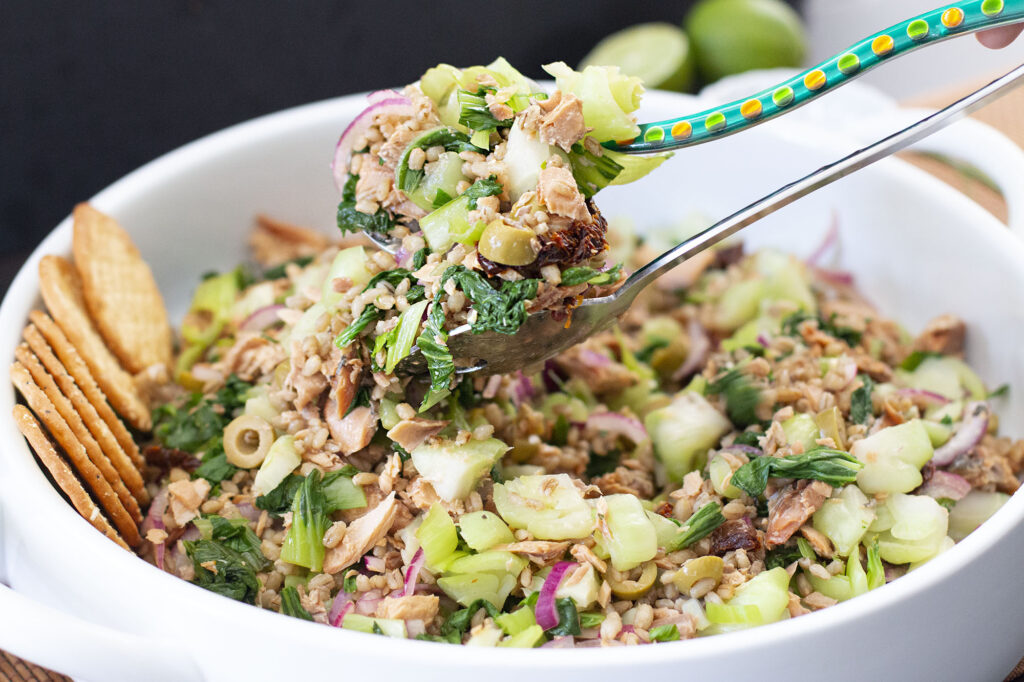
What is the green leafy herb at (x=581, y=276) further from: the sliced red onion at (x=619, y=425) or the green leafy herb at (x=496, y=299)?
the sliced red onion at (x=619, y=425)

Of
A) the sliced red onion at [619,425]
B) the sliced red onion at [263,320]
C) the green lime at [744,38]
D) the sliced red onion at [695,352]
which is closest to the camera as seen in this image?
the sliced red onion at [619,425]

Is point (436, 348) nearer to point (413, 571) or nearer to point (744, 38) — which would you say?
point (413, 571)

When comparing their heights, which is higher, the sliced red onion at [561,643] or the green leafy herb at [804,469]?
the green leafy herb at [804,469]

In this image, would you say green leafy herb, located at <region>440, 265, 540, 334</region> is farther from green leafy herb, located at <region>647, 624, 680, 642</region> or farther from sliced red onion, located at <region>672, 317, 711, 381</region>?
sliced red onion, located at <region>672, 317, 711, 381</region>

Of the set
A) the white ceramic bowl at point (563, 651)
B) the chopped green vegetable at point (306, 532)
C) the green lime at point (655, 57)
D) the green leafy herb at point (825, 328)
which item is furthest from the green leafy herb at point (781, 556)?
the green lime at point (655, 57)

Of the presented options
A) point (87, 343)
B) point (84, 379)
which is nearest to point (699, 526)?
point (84, 379)

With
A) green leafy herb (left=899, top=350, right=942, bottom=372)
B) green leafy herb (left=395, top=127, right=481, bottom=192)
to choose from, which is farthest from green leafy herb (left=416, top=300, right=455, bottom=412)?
green leafy herb (left=899, top=350, right=942, bottom=372)
